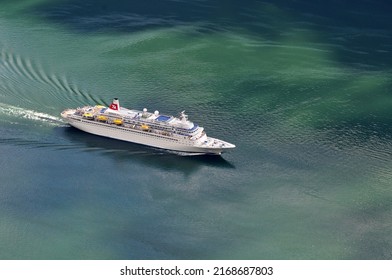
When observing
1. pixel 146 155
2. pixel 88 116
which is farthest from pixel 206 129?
pixel 88 116

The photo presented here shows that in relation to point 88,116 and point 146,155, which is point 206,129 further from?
point 88,116

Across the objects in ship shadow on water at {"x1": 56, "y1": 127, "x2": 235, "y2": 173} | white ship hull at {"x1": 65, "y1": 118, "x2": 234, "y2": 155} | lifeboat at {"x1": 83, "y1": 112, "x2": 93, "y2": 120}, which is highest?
lifeboat at {"x1": 83, "y1": 112, "x2": 93, "y2": 120}

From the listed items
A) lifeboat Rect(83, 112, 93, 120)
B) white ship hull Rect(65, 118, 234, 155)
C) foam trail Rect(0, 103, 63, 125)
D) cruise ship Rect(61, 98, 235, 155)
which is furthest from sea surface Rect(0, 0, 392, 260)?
lifeboat Rect(83, 112, 93, 120)

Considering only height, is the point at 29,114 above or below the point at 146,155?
above

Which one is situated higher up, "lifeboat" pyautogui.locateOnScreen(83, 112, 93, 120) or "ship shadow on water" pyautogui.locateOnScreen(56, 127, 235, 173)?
"lifeboat" pyautogui.locateOnScreen(83, 112, 93, 120)

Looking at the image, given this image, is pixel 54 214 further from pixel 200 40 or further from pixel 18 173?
pixel 200 40

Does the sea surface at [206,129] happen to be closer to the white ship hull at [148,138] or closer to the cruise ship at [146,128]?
the white ship hull at [148,138]

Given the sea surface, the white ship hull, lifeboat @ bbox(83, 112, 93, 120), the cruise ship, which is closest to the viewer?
the sea surface

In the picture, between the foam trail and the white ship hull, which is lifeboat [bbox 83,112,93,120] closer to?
the white ship hull
